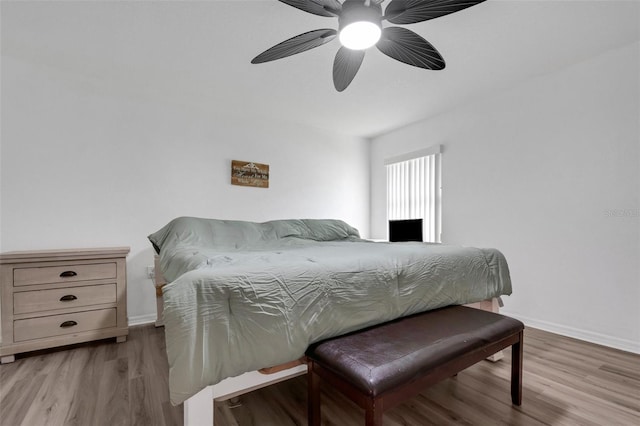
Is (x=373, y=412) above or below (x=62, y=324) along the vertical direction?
above

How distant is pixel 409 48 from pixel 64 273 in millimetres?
2854

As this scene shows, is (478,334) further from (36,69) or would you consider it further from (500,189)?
(36,69)

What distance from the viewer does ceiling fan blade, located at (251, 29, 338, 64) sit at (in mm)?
1547

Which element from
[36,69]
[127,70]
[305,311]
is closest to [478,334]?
[305,311]

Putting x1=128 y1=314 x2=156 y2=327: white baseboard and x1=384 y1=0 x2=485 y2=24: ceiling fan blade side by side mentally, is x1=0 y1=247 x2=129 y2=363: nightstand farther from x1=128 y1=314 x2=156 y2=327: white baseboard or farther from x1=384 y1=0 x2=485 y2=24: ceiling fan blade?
x1=384 y1=0 x2=485 y2=24: ceiling fan blade

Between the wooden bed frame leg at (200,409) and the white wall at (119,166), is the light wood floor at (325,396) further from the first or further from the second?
the white wall at (119,166)

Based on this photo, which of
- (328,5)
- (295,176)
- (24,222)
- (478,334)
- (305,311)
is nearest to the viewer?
(305,311)

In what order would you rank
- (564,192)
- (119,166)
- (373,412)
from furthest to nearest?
1. (119,166)
2. (564,192)
3. (373,412)

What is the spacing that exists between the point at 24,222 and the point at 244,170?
75.9 inches

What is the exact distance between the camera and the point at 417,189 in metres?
3.73

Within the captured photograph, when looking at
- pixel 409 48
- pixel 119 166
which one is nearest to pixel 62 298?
pixel 119 166

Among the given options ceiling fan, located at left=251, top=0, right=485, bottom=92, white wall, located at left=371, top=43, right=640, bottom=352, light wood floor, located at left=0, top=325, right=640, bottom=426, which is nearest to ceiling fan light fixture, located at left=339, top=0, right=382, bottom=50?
ceiling fan, located at left=251, top=0, right=485, bottom=92

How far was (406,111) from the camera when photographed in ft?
11.1

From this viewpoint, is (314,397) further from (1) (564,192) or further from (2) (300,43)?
(1) (564,192)
